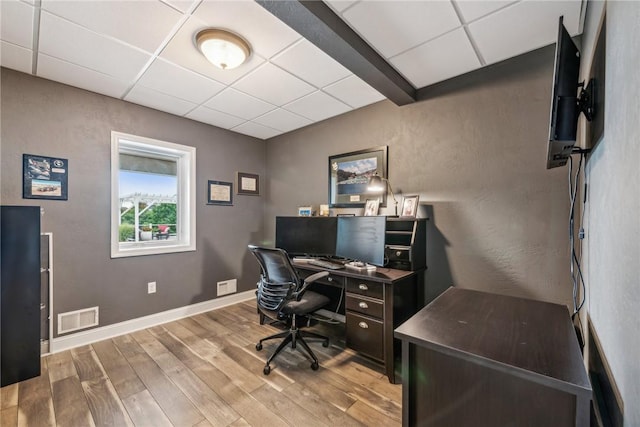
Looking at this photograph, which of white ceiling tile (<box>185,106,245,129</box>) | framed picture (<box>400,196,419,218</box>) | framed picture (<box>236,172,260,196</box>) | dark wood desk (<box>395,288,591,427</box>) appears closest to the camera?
dark wood desk (<box>395,288,591,427</box>)

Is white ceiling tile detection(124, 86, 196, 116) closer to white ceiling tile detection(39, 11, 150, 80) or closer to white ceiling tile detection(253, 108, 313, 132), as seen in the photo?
white ceiling tile detection(39, 11, 150, 80)

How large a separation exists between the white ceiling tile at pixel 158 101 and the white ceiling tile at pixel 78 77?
0.35 feet

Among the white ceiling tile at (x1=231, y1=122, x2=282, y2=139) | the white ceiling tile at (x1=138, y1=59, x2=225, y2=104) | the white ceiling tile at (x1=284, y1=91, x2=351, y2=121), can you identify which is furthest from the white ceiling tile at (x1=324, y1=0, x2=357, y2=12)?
the white ceiling tile at (x1=231, y1=122, x2=282, y2=139)

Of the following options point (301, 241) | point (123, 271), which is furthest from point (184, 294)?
point (301, 241)

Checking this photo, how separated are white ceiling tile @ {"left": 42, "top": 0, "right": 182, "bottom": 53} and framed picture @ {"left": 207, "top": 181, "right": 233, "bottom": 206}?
1904 millimetres

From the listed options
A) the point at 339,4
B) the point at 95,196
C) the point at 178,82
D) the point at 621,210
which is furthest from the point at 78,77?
the point at 621,210

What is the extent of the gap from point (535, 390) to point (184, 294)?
11.4ft

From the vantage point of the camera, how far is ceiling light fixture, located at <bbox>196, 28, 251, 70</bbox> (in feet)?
5.90

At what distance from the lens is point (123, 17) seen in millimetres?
1681

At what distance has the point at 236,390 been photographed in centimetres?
189

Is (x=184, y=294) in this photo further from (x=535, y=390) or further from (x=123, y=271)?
(x=535, y=390)

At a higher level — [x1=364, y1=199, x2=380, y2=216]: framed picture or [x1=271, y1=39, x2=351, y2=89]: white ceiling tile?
[x1=271, y1=39, x2=351, y2=89]: white ceiling tile

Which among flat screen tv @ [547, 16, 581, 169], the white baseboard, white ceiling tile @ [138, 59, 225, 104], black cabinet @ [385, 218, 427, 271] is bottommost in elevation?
the white baseboard

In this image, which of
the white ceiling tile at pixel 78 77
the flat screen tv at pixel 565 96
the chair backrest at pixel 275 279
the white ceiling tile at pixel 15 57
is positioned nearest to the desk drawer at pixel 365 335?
the chair backrest at pixel 275 279
